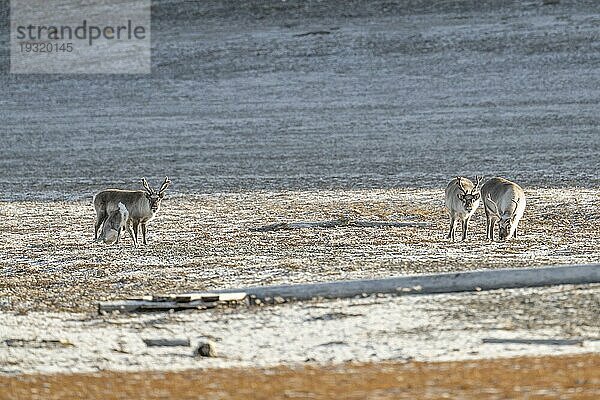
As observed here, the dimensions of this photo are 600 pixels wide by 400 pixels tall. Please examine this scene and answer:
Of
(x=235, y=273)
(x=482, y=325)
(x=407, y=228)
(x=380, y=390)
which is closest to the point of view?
(x=380, y=390)

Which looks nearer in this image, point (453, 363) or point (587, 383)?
point (587, 383)

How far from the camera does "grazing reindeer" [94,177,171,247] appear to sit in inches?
503

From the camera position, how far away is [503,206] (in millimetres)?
12492

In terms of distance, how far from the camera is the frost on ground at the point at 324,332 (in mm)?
7469

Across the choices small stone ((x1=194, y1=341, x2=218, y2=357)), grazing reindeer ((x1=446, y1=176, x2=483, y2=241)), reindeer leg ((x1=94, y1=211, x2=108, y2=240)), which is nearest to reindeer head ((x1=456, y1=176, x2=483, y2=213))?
grazing reindeer ((x1=446, y1=176, x2=483, y2=241))

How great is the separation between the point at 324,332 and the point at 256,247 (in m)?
4.14

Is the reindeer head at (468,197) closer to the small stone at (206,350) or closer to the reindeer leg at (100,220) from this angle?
the reindeer leg at (100,220)

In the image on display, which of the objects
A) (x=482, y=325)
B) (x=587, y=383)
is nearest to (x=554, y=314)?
(x=482, y=325)

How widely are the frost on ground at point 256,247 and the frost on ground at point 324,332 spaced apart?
1033mm

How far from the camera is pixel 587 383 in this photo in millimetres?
6551

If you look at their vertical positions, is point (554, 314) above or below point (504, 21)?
below

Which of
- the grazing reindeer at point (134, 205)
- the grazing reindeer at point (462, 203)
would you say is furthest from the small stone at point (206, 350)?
the grazing reindeer at point (462, 203)

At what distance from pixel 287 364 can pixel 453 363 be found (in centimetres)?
97

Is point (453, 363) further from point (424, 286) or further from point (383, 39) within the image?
point (383, 39)
